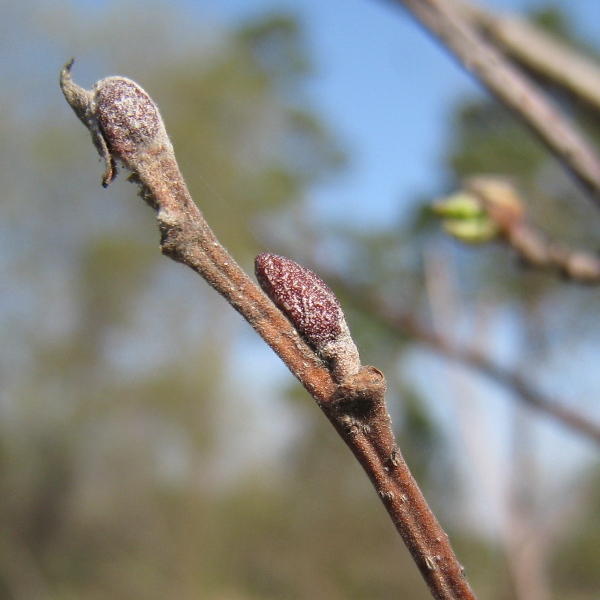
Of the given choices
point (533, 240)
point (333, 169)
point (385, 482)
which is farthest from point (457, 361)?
point (333, 169)

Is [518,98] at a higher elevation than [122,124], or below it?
higher

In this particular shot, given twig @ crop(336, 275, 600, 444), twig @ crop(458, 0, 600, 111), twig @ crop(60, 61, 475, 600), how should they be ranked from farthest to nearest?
twig @ crop(336, 275, 600, 444) < twig @ crop(458, 0, 600, 111) < twig @ crop(60, 61, 475, 600)

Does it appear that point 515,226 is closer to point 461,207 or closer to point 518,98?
point 461,207

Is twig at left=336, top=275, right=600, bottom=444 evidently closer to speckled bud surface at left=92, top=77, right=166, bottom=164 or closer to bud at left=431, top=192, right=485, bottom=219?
bud at left=431, top=192, right=485, bottom=219

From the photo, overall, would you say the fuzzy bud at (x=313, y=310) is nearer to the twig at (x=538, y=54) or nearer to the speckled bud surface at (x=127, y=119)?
the speckled bud surface at (x=127, y=119)

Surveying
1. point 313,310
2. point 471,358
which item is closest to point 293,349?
point 313,310

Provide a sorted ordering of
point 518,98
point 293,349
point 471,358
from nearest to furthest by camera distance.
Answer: point 293,349
point 518,98
point 471,358

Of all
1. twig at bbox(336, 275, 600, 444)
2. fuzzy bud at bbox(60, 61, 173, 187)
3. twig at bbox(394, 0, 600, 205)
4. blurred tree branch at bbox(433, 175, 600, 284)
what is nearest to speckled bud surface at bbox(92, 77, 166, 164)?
fuzzy bud at bbox(60, 61, 173, 187)
